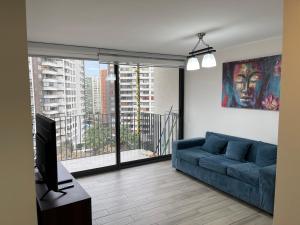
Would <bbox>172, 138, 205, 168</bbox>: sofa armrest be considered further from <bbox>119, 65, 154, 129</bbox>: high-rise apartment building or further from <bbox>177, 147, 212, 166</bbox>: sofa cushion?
<bbox>119, 65, 154, 129</bbox>: high-rise apartment building

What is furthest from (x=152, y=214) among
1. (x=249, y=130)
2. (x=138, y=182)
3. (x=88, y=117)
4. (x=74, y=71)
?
(x=74, y=71)

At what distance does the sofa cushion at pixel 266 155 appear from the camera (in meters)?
3.13

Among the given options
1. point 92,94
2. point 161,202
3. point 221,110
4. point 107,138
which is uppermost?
point 92,94

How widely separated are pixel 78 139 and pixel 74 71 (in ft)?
4.94

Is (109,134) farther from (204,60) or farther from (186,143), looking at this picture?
(204,60)

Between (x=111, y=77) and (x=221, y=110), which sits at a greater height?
(x=111, y=77)

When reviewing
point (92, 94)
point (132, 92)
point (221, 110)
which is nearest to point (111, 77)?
point (92, 94)

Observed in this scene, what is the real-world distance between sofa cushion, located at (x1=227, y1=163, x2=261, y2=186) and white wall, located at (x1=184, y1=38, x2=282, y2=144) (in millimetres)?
672

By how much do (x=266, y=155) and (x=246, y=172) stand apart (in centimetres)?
45

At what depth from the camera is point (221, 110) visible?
4297mm

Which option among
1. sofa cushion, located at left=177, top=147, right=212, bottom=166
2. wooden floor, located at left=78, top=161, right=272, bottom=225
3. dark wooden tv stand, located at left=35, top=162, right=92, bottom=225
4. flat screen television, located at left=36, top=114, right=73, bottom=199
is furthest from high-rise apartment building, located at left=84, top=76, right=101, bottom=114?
dark wooden tv stand, located at left=35, top=162, right=92, bottom=225

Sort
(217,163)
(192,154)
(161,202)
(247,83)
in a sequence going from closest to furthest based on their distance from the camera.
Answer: (161,202) → (217,163) → (247,83) → (192,154)

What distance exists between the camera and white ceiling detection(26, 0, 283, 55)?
2068 millimetres
